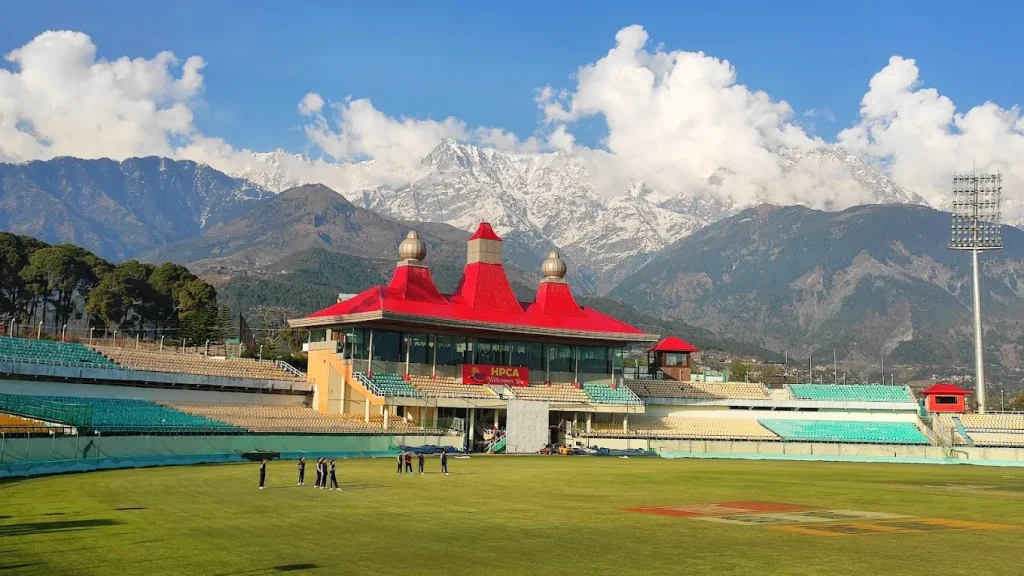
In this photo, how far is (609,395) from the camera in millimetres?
96438

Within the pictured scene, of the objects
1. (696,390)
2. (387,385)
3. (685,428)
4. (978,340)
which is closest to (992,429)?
(978,340)

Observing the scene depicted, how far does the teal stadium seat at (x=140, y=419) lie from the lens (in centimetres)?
5864

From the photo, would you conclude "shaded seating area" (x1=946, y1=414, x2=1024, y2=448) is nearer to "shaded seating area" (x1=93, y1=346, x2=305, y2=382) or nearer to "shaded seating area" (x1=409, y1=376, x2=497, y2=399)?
"shaded seating area" (x1=409, y1=376, x2=497, y2=399)

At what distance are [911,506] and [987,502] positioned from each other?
494 centimetres

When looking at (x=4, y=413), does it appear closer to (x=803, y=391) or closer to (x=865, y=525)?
(x=865, y=525)

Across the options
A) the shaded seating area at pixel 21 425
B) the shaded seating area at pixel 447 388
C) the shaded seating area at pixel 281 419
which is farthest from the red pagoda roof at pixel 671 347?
the shaded seating area at pixel 21 425

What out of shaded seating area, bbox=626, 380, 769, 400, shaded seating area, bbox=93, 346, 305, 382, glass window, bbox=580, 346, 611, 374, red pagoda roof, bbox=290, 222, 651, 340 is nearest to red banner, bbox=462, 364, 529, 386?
red pagoda roof, bbox=290, 222, 651, 340

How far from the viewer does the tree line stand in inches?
4867

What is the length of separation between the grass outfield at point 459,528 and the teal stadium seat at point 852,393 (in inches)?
2118

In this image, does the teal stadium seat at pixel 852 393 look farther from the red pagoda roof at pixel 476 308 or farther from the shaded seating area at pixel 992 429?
the red pagoda roof at pixel 476 308

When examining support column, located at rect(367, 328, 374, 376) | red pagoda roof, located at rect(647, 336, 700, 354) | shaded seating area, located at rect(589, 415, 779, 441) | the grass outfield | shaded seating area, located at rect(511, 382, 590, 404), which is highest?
red pagoda roof, located at rect(647, 336, 700, 354)

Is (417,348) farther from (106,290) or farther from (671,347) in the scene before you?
(106,290)

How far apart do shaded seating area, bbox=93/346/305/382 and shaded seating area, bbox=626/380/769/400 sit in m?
37.9

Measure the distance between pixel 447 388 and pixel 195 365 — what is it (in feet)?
72.4
